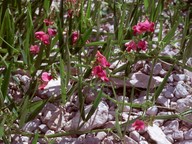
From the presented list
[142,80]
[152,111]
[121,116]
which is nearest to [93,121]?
[121,116]

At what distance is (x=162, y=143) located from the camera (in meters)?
1.35

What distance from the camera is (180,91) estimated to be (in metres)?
1.56

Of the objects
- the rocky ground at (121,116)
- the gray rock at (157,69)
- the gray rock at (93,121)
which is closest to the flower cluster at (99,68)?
the rocky ground at (121,116)

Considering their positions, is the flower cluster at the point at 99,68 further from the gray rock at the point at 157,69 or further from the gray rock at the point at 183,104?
the gray rock at the point at 157,69

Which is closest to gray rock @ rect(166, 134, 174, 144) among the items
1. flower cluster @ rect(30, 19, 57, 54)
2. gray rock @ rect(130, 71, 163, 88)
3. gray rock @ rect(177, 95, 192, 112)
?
gray rock @ rect(177, 95, 192, 112)

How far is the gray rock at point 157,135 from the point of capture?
1.35m

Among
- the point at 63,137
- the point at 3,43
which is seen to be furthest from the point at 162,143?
the point at 3,43

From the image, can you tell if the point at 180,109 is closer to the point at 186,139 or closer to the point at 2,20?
the point at 186,139

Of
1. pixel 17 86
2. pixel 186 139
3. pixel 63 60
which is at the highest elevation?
pixel 63 60

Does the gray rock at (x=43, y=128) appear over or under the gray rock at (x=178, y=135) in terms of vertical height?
over

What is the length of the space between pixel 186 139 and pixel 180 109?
0.11 metres

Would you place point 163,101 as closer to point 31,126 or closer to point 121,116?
point 121,116

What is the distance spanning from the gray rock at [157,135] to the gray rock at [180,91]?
0.65 feet

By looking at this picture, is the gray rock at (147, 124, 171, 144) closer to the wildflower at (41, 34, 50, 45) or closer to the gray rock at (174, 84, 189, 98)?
the gray rock at (174, 84, 189, 98)
